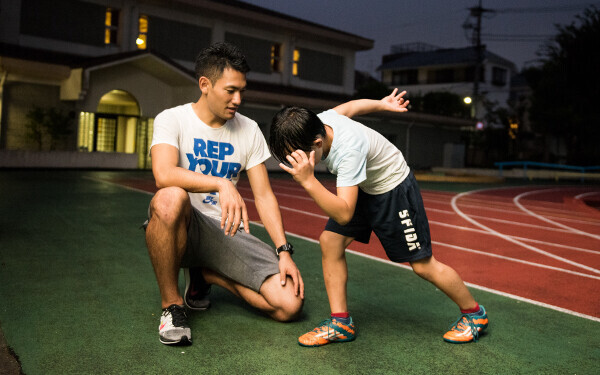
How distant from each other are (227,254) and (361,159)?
45.2 inches

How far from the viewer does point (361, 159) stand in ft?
9.55

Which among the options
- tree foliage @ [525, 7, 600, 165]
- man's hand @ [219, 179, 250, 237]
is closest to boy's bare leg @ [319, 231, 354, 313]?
man's hand @ [219, 179, 250, 237]

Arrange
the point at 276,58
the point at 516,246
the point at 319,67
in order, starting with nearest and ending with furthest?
the point at 516,246
the point at 276,58
the point at 319,67

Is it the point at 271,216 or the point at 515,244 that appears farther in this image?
the point at 515,244

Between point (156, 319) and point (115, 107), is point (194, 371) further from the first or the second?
point (115, 107)

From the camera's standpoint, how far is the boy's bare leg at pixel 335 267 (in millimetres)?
3402

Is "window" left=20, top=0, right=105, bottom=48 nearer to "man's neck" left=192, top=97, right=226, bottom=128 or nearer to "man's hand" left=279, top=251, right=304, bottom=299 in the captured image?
"man's neck" left=192, top=97, right=226, bottom=128

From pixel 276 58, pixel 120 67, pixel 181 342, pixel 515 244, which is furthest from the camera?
pixel 276 58

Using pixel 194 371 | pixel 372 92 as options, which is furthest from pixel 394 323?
pixel 372 92

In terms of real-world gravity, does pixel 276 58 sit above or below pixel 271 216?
above

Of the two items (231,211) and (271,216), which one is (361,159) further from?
(271,216)

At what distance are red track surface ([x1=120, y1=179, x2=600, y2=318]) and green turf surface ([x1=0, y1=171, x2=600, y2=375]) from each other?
634 millimetres

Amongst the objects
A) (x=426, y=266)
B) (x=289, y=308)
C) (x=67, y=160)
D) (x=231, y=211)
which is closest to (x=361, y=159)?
(x=231, y=211)

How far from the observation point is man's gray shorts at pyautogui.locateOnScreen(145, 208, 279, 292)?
3500mm
